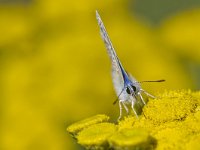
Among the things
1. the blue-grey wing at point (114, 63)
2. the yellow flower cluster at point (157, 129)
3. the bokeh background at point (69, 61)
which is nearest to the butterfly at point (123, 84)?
the blue-grey wing at point (114, 63)

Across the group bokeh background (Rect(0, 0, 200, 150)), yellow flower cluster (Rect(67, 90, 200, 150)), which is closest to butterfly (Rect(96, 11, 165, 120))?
yellow flower cluster (Rect(67, 90, 200, 150))

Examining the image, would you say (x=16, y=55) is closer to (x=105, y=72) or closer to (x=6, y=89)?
(x=6, y=89)

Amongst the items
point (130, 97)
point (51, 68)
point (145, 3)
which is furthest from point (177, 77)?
point (145, 3)

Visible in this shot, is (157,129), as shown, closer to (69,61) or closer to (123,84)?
(123,84)

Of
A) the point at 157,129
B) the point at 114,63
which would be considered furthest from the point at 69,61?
the point at 157,129

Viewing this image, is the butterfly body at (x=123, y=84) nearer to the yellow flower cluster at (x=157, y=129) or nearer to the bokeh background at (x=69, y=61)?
the yellow flower cluster at (x=157, y=129)

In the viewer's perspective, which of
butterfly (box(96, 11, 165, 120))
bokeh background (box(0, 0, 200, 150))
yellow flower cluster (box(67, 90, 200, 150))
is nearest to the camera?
yellow flower cluster (box(67, 90, 200, 150))

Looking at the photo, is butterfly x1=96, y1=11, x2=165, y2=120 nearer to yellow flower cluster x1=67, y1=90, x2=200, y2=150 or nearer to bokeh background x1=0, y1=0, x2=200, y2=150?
yellow flower cluster x1=67, y1=90, x2=200, y2=150

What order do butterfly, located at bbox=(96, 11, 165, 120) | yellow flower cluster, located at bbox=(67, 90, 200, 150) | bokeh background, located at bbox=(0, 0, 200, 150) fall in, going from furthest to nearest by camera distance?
bokeh background, located at bbox=(0, 0, 200, 150) < butterfly, located at bbox=(96, 11, 165, 120) < yellow flower cluster, located at bbox=(67, 90, 200, 150)
